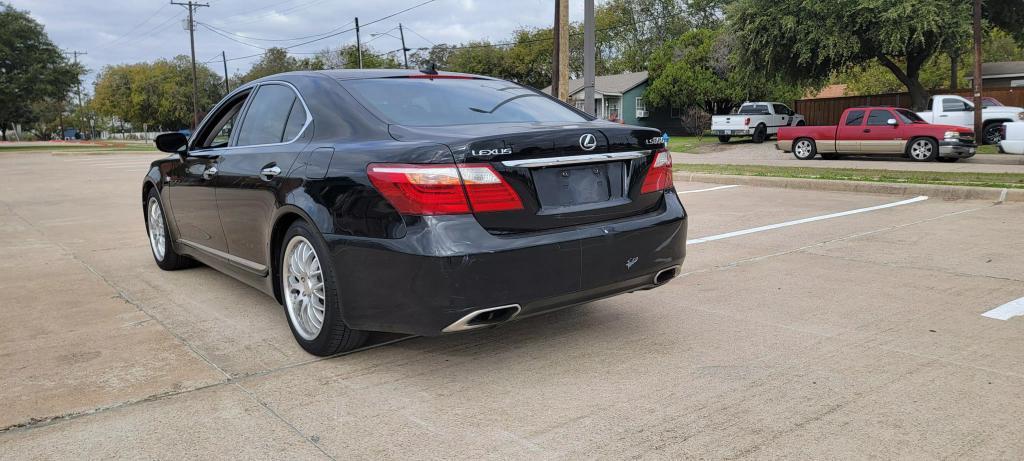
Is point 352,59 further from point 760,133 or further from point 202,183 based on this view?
point 202,183

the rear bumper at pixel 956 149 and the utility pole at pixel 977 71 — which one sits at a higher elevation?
the utility pole at pixel 977 71

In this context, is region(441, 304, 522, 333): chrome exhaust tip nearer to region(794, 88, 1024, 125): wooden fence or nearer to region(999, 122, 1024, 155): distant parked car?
region(999, 122, 1024, 155): distant parked car

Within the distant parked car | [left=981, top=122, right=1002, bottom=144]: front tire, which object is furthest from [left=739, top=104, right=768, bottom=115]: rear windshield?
the distant parked car

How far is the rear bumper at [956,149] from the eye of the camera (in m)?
17.0

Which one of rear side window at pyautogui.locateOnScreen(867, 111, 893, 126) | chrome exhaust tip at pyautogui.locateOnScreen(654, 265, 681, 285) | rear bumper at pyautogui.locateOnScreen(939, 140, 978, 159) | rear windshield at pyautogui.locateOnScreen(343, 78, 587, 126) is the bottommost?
chrome exhaust tip at pyautogui.locateOnScreen(654, 265, 681, 285)

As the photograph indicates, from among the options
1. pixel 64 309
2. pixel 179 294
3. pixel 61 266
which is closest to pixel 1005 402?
pixel 179 294

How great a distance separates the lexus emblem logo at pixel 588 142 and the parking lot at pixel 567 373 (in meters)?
1.12

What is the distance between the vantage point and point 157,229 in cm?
625

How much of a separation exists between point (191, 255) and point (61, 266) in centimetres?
182

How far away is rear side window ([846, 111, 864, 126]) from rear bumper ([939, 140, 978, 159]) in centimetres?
214

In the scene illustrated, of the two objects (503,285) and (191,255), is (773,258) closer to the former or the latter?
(503,285)

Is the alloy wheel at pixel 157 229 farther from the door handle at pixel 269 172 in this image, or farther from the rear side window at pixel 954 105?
the rear side window at pixel 954 105

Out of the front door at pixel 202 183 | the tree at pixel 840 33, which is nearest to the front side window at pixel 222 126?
the front door at pixel 202 183

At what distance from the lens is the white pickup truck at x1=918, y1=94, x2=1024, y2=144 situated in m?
21.8
